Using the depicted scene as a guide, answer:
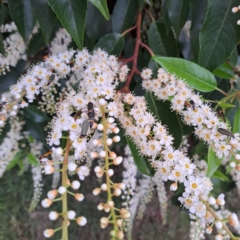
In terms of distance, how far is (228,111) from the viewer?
2.50ft

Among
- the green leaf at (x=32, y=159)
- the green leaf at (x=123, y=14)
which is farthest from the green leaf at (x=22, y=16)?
the green leaf at (x=32, y=159)

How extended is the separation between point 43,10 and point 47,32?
4cm

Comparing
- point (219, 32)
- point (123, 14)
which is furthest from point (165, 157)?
point (123, 14)

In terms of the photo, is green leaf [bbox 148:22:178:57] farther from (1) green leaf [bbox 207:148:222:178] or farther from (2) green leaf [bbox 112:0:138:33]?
(1) green leaf [bbox 207:148:222:178]

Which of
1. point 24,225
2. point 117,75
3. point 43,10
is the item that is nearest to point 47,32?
point 43,10

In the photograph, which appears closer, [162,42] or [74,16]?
[74,16]

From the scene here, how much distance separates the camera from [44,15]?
60 centimetres

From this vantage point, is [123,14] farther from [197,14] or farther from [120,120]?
[120,120]

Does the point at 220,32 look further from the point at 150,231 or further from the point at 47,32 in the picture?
the point at 150,231

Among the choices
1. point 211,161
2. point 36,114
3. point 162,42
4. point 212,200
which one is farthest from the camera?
point 36,114

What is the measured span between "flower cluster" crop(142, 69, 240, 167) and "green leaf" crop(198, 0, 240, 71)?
0.08 m

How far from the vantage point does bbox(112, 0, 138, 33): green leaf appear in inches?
30.6

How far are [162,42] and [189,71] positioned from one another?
0.20 metres

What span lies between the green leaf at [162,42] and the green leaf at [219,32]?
Result: 0.17 meters
